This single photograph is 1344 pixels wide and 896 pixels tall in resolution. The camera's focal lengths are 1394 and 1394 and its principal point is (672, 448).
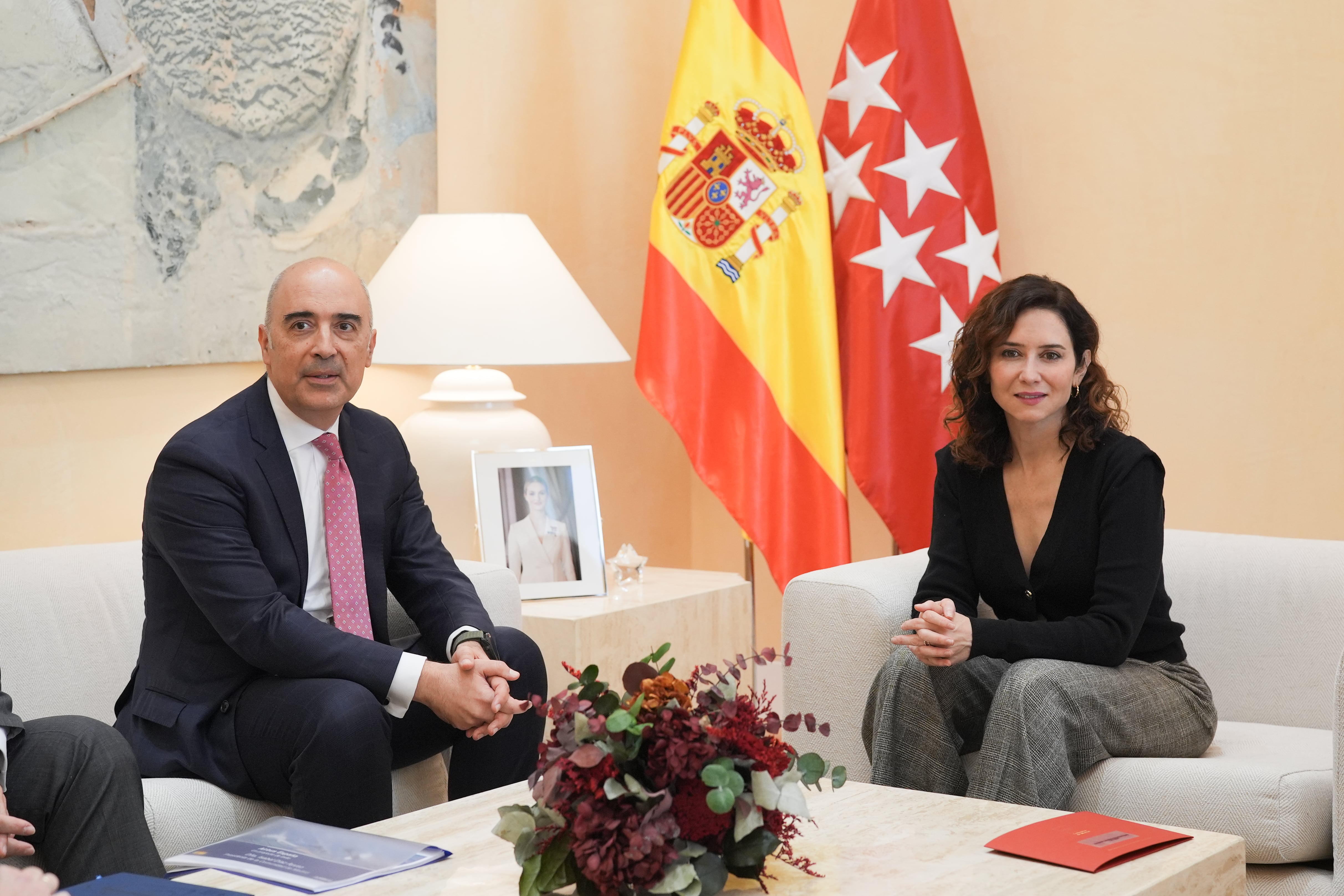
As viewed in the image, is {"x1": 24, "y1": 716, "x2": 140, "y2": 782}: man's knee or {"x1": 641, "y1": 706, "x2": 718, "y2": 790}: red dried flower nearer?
{"x1": 641, "y1": 706, "x2": 718, "y2": 790}: red dried flower

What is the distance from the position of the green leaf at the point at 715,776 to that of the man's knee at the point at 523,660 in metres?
0.96

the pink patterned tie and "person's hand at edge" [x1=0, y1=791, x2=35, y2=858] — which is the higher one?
the pink patterned tie

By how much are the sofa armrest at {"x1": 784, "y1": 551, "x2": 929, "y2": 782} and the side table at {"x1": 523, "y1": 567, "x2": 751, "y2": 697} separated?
368 mm

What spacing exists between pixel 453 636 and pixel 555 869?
937 millimetres

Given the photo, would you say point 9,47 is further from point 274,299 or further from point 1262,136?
point 1262,136

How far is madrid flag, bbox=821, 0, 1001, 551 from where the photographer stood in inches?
138

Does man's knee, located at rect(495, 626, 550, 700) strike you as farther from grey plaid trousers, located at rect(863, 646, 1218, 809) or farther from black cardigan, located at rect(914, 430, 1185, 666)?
black cardigan, located at rect(914, 430, 1185, 666)

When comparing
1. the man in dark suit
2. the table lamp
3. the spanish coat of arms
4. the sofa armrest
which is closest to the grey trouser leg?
the man in dark suit

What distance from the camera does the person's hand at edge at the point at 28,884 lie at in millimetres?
1376

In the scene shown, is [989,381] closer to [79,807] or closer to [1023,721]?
[1023,721]

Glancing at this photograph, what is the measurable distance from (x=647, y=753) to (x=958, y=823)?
1.69 feet

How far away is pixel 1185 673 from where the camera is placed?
2.36m

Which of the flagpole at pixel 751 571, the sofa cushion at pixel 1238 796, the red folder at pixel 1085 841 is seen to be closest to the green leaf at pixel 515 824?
the red folder at pixel 1085 841

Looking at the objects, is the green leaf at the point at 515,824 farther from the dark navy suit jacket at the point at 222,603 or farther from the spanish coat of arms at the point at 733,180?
the spanish coat of arms at the point at 733,180
